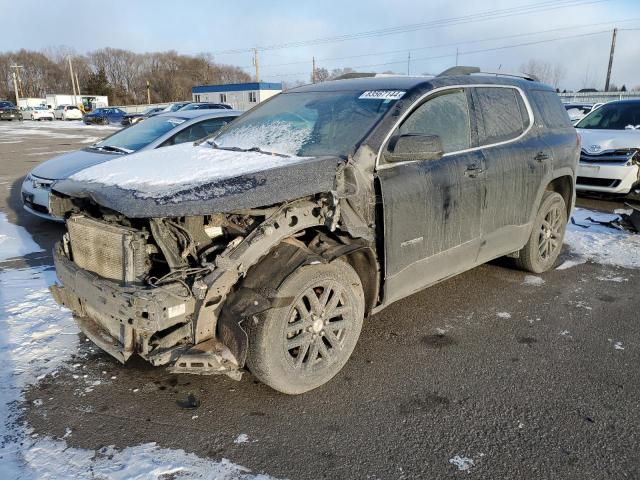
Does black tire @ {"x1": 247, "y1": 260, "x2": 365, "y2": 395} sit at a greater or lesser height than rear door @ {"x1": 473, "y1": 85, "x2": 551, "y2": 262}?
lesser

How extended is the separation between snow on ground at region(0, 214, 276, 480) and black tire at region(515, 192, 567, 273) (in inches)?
148

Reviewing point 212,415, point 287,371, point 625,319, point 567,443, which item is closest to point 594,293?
point 625,319

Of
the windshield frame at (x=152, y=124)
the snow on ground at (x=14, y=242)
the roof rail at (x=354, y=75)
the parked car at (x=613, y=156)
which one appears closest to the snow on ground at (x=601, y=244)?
the parked car at (x=613, y=156)

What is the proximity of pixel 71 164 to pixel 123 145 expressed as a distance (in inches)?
29.5

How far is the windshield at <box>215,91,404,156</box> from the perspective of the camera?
3670 mm

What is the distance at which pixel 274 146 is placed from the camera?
3885 mm

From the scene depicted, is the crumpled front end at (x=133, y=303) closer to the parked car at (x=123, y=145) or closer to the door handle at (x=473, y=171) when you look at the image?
the door handle at (x=473, y=171)

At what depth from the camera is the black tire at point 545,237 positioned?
5.12 metres

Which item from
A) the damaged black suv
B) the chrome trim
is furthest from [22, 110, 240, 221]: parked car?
the chrome trim

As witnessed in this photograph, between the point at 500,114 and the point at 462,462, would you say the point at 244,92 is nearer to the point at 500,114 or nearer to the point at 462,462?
the point at 500,114

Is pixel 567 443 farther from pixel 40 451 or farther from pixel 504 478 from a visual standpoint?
pixel 40 451

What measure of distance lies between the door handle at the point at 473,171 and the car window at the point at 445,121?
7.0 inches

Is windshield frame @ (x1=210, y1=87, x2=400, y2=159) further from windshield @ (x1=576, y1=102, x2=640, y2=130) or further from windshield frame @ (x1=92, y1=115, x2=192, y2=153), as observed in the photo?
windshield @ (x1=576, y1=102, x2=640, y2=130)

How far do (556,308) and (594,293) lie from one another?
2.10ft
